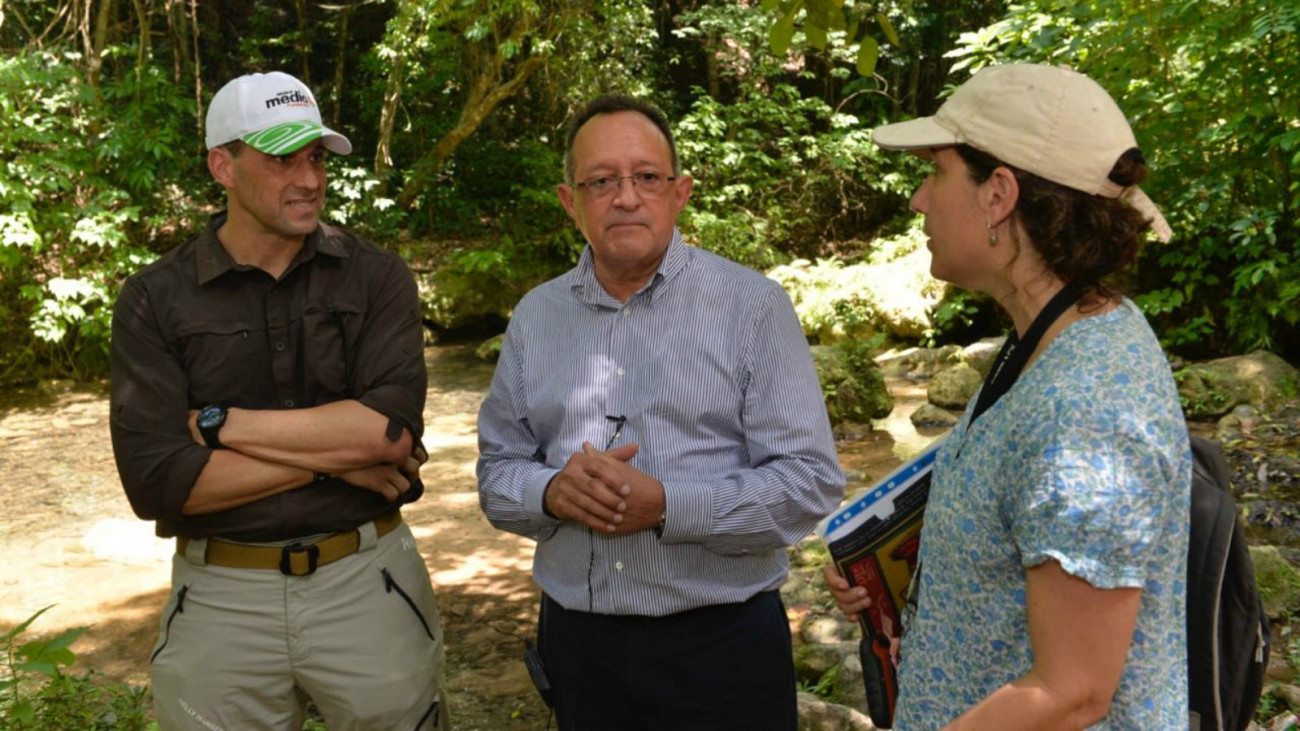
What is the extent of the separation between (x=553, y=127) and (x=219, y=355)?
45.2 ft

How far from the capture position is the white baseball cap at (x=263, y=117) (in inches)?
100

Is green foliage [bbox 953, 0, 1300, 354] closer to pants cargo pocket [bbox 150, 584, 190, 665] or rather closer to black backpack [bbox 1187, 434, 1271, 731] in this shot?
black backpack [bbox 1187, 434, 1271, 731]

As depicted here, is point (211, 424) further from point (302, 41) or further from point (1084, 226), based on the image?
point (302, 41)

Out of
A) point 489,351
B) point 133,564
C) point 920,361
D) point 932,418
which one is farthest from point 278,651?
point 489,351

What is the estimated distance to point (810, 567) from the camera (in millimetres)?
5664

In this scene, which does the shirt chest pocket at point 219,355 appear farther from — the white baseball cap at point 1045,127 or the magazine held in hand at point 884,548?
the white baseball cap at point 1045,127

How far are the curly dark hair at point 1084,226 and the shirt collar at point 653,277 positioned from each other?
2.98 feet

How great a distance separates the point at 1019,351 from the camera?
1642 mm

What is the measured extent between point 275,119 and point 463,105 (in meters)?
13.7

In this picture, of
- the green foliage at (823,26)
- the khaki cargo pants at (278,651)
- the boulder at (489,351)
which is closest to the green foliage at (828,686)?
the khaki cargo pants at (278,651)

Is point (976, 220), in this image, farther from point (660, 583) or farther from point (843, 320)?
point (843, 320)

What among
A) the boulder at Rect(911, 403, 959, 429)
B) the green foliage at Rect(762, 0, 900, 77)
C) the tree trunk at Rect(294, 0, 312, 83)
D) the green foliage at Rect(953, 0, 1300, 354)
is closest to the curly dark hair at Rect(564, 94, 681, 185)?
the green foliage at Rect(762, 0, 900, 77)

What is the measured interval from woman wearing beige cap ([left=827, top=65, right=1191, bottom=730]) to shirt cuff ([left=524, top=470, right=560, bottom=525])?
814 mm

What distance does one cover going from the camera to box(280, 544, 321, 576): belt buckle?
247 cm
